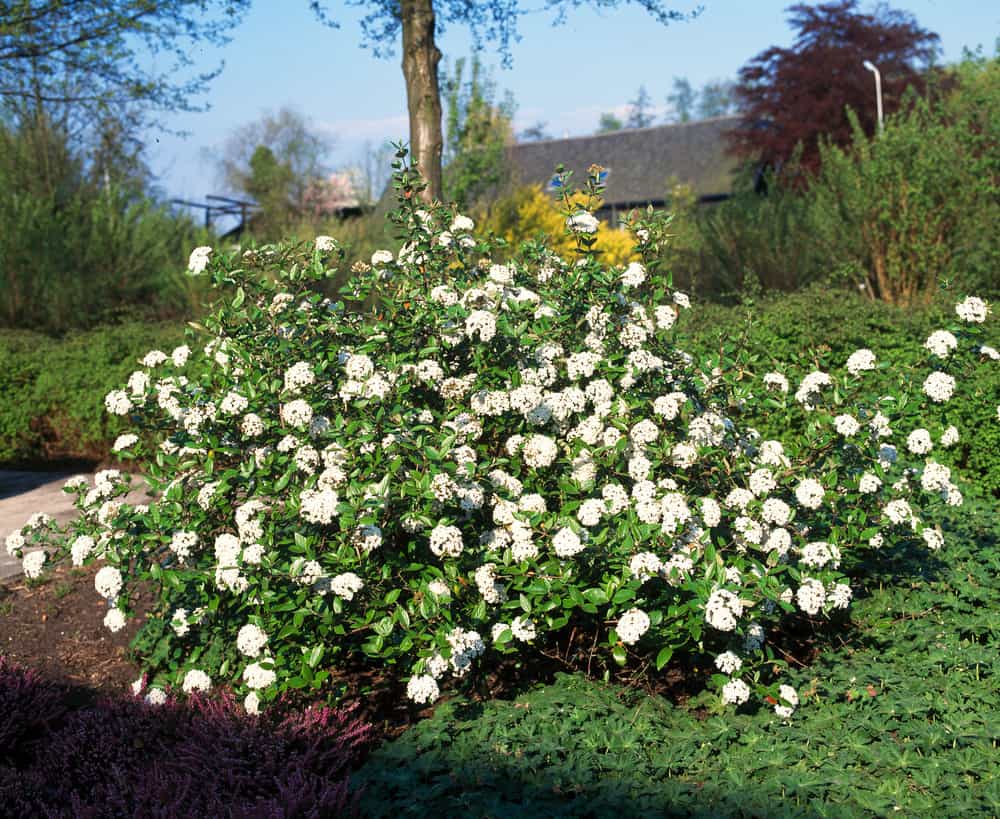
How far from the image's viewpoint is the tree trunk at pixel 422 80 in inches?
298

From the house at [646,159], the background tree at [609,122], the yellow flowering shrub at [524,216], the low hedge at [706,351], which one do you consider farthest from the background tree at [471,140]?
the background tree at [609,122]

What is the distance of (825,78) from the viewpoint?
74.9 ft

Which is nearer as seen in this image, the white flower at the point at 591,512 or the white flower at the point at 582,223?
the white flower at the point at 591,512

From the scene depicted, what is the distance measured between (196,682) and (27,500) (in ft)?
14.7

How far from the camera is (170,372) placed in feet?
12.9

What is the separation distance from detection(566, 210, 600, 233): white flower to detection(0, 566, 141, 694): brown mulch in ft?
8.98

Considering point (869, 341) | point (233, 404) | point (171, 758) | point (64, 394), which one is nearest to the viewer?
point (171, 758)


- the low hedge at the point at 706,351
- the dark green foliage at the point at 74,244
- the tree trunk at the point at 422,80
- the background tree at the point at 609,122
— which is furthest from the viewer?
the background tree at the point at 609,122

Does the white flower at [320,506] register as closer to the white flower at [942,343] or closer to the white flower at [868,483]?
the white flower at [868,483]

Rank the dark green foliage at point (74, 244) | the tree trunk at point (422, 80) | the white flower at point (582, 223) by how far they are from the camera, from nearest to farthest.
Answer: the white flower at point (582, 223) → the tree trunk at point (422, 80) → the dark green foliage at point (74, 244)

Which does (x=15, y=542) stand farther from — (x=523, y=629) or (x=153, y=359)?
(x=523, y=629)

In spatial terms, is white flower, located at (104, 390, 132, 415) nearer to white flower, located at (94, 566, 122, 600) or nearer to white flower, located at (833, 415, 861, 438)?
white flower, located at (94, 566, 122, 600)

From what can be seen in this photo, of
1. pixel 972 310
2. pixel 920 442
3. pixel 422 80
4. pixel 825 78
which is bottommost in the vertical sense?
pixel 920 442

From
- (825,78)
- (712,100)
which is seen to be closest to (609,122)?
(712,100)
